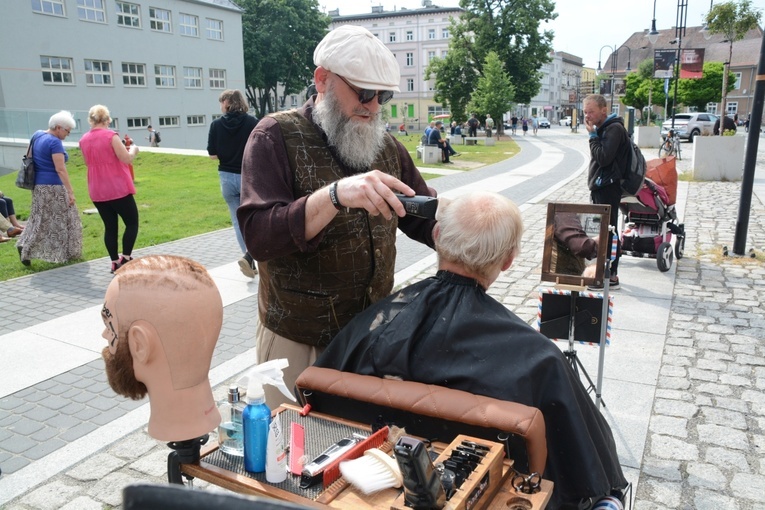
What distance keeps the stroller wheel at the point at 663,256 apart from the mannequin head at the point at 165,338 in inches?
256

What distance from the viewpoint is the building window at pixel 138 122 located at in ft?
124

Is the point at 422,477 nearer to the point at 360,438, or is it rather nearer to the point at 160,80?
the point at 360,438

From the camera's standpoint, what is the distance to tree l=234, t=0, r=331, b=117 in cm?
5412

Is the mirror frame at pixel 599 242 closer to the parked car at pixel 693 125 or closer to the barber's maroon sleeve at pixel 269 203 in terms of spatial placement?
the barber's maroon sleeve at pixel 269 203

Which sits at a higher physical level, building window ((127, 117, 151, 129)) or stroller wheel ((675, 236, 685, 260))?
building window ((127, 117, 151, 129))

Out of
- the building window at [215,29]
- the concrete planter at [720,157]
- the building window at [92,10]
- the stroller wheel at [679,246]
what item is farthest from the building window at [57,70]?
the stroller wheel at [679,246]

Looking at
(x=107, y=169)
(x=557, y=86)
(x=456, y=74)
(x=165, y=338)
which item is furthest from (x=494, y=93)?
(x=557, y=86)

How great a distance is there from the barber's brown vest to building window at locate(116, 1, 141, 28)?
40.6 m

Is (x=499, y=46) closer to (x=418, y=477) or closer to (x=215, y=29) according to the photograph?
(x=215, y=29)

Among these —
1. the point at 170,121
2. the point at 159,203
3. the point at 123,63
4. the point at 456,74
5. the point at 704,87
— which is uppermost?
the point at 456,74

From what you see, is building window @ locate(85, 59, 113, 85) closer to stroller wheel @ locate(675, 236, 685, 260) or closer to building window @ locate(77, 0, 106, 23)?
building window @ locate(77, 0, 106, 23)

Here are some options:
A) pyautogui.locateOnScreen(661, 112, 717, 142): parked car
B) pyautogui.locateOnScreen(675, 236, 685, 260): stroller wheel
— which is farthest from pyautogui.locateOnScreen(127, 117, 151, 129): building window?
pyautogui.locateOnScreen(675, 236, 685, 260): stroller wheel

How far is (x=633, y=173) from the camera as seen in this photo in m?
6.43

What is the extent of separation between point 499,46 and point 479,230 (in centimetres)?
5199
